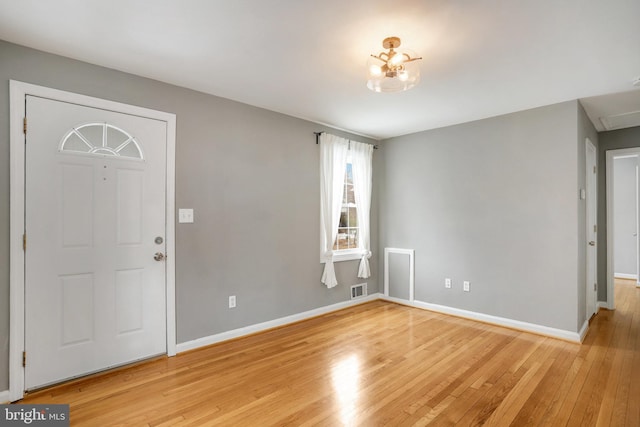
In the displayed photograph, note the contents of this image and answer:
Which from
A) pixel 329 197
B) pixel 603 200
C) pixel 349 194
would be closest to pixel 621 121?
pixel 603 200

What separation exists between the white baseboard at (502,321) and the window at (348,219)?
47.0 inches

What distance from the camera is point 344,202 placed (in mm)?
4789

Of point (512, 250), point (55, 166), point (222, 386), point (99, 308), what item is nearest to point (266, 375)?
point (222, 386)

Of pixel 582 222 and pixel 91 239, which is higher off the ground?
pixel 582 222

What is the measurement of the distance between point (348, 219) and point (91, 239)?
316cm

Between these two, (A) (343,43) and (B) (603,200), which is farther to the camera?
(B) (603,200)

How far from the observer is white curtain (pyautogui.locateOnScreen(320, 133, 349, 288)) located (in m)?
4.34

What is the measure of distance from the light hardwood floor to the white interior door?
0.51 metres

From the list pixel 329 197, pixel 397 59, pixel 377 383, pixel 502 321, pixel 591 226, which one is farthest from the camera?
pixel 329 197

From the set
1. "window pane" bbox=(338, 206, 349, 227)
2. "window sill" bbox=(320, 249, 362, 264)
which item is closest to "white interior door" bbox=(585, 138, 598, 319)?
"window sill" bbox=(320, 249, 362, 264)

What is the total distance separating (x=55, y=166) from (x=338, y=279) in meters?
3.37

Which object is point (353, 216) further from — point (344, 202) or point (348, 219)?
point (344, 202)

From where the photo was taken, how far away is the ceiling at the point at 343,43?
6.38 feet

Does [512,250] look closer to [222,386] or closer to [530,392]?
[530,392]
